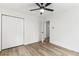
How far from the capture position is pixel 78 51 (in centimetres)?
334

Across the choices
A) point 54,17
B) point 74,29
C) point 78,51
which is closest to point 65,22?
point 74,29

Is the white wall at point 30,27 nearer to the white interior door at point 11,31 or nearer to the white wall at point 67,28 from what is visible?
the white interior door at point 11,31

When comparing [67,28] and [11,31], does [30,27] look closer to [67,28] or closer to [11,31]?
[11,31]

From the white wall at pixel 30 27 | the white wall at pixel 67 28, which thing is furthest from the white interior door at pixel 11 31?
the white wall at pixel 67 28

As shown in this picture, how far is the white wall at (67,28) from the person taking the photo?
3.44m

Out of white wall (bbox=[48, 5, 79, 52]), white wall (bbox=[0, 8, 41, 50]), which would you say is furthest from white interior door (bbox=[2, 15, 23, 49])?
white wall (bbox=[48, 5, 79, 52])

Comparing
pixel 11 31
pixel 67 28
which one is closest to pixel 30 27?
pixel 11 31

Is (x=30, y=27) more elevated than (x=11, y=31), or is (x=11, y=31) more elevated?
(x=30, y=27)

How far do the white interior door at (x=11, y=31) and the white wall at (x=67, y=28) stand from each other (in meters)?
2.41

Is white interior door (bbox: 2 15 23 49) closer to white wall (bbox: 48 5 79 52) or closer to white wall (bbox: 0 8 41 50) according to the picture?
white wall (bbox: 0 8 41 50)

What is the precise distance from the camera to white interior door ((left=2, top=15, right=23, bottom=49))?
3.62 meters

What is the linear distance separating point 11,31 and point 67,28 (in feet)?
10.6

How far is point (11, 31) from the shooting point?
155 inches

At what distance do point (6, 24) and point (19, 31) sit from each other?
0.93 meters
